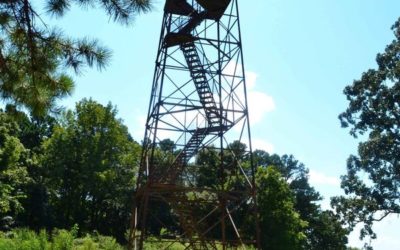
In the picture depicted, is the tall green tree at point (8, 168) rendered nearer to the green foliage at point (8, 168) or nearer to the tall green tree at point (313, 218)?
the green foliage at point (8, 168)

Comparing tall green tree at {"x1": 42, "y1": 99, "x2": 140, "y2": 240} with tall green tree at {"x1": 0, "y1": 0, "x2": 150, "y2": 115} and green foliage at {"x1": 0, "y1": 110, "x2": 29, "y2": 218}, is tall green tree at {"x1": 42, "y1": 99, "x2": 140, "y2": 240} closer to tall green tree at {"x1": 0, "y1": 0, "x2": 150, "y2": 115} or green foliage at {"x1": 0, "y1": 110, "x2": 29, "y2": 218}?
green foliage at {"x1": 0, "y1": 110, "x2": 29, "y2": 218}

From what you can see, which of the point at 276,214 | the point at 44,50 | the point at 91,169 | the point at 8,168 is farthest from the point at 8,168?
the point at 44,50

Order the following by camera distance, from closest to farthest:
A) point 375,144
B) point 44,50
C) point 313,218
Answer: point 44,50 < point 375,144 < point 313,218

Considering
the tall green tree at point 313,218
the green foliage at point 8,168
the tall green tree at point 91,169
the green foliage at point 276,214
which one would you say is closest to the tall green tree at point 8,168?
the green foliage at point 8,168

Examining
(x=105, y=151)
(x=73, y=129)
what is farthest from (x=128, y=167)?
(x=73, y=129)

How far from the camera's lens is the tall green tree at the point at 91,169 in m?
42.8

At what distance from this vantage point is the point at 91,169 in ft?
140

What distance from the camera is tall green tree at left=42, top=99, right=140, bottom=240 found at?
42.8m

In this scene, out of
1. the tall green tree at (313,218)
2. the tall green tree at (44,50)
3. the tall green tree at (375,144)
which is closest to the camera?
the tall green tree at (44,50)

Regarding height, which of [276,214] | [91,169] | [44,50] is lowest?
[44,50]

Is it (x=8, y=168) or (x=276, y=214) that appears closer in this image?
(x=8, y=168)

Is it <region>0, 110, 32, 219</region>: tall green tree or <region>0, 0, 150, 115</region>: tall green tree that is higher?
<region>0, 110, 32, 219</region>: tall green tree

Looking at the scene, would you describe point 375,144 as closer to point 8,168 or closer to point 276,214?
point 276,214

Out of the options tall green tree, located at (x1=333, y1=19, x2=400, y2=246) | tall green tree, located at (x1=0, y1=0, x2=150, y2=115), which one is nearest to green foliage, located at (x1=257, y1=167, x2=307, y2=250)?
tall green tree, located at (x1=333, y1=19, x2=400, y2=246)
